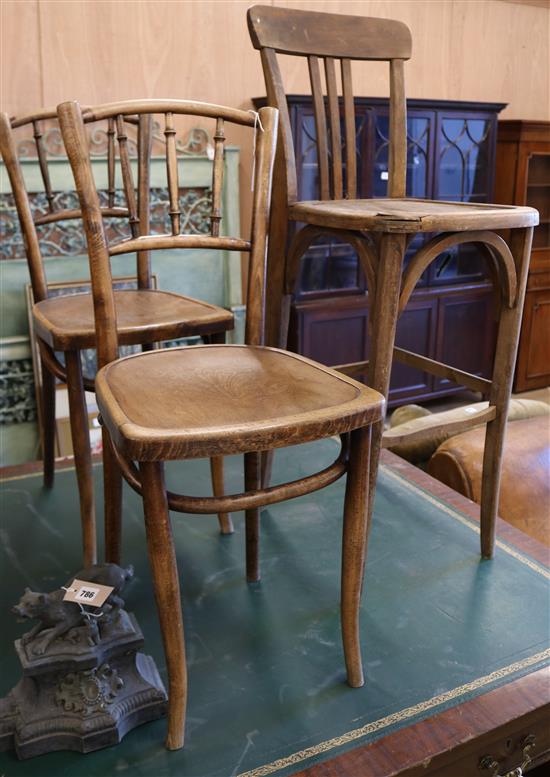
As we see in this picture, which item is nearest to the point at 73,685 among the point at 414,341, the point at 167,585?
the point at 167,585

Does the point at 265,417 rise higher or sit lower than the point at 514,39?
lower

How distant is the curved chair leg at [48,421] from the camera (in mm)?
1760

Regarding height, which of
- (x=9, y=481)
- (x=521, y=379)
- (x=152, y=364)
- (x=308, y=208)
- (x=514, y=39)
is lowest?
(x=521, y=379)

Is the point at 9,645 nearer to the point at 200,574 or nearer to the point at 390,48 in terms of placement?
the point at 200,574

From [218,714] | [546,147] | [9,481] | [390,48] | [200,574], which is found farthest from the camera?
[546,147]

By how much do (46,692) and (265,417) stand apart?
0.54 m

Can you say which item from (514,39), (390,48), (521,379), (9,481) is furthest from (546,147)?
(9,481)

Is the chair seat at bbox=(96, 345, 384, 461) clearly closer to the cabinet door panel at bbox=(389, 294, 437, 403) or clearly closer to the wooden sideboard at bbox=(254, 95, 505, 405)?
the wooden sideboard at bbox=(254, 95, 505, 405)

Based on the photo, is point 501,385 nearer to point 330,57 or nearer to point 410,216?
point 410,216

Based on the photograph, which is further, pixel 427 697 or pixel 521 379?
pixel 521 379

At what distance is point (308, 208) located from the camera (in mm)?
1412

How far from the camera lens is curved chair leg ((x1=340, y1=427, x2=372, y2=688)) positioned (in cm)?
112

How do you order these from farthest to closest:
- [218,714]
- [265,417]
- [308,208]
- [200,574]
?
[200,574], [308,208], [218,714], [265,417]

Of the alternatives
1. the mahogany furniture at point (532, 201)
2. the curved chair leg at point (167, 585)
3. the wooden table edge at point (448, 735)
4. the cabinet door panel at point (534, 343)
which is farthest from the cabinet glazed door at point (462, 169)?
the curved chair leg at point (167, 585)
